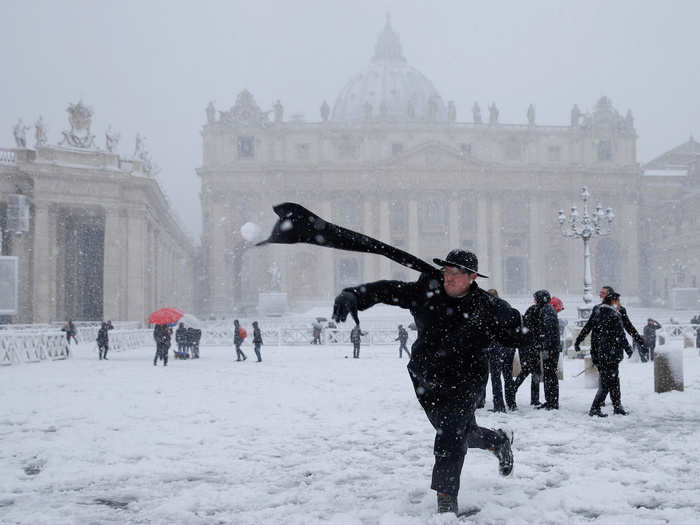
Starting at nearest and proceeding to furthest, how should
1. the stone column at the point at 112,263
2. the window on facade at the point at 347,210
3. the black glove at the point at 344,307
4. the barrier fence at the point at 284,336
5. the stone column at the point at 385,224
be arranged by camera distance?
the black glove at the point at 344,307 → the barrier fence at the point at 284,336 → the stone column at the point at 112,263 → the stone column at the point at 385,224 → the window on facade at the point at 347,210

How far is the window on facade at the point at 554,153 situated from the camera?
64.9 meters

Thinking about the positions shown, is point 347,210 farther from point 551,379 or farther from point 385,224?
point 551,379

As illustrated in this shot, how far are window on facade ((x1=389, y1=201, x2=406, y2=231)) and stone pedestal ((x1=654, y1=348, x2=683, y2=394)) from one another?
5364 cm

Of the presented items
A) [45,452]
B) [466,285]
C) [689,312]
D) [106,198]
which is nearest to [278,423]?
[45,452]

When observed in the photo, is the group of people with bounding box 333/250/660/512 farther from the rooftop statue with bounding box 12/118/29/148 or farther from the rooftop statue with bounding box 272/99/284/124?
the rooftop statue with bounding box 272/99/284/124

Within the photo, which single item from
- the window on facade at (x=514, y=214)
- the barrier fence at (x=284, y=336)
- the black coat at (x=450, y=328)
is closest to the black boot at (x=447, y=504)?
the black coat at (x=450, y=328)

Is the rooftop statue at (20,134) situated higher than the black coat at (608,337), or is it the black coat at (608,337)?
the rooftop statue at (20,134)

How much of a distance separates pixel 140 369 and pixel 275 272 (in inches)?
1378

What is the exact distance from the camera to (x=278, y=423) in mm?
7312

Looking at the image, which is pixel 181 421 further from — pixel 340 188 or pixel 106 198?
pixel 340 188

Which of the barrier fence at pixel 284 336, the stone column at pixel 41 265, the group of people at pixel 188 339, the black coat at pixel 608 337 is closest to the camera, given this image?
the black coat at pixel 608 337

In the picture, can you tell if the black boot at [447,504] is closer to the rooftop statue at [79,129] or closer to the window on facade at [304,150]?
the rooftop statue at [79,129]

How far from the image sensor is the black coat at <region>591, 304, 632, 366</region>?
23.6ft

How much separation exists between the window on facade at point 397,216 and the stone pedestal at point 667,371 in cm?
5364
